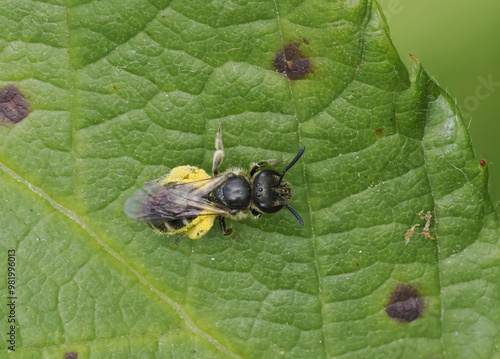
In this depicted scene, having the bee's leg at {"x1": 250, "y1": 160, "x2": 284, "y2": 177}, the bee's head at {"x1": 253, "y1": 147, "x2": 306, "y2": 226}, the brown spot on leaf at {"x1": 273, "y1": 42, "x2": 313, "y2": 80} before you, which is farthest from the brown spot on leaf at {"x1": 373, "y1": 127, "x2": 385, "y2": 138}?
the bee's leg at {"x1": 250, "y1": 160, "x2": 284, "y2": 177}

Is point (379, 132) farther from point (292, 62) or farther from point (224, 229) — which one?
point (224, 229)

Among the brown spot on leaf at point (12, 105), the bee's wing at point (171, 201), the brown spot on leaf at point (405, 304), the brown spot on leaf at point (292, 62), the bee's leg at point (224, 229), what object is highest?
the brown spot on leaf at point (292, 62)

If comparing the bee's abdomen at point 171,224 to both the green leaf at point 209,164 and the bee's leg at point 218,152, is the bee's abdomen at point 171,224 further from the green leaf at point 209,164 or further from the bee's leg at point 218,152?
the bee's leg at point 218,152

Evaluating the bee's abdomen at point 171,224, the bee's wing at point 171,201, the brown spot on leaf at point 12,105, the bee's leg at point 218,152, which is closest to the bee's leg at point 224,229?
the bee's wing at point 171,201

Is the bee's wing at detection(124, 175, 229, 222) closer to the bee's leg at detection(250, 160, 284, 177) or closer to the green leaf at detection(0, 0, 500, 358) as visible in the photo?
the green leaf at detection(0, 0, 500, 358)

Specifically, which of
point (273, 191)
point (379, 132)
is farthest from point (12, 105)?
point (379, 132)

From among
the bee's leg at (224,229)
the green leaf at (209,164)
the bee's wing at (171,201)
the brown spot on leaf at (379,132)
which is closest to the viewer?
the green leaf at (209,164)
